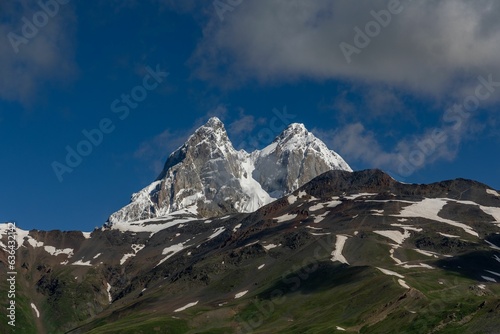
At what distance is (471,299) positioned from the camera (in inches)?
7293

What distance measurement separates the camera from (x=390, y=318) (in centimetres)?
19850

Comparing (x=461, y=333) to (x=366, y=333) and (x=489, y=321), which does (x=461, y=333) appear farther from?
(x=366, y=333)

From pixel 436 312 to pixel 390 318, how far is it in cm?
2174

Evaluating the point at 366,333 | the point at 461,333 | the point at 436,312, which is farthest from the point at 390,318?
the point at 461,333

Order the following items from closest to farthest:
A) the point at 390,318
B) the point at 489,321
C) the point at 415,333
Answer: the point at 489,321 < the point at 415,333 < the point at 390,318

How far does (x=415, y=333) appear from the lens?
17450 cm

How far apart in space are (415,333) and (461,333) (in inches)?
640

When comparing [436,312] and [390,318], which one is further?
[390,318]

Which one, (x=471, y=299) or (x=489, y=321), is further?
(x=471, y=299)

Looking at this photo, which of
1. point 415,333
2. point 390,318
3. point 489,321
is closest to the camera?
point 489,321

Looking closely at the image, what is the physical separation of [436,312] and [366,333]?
2620 centimetres

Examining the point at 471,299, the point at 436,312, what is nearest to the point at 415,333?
the point at 436,312

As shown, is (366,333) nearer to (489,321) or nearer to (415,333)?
(415,333)

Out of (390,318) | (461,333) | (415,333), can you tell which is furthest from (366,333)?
(461,333)
